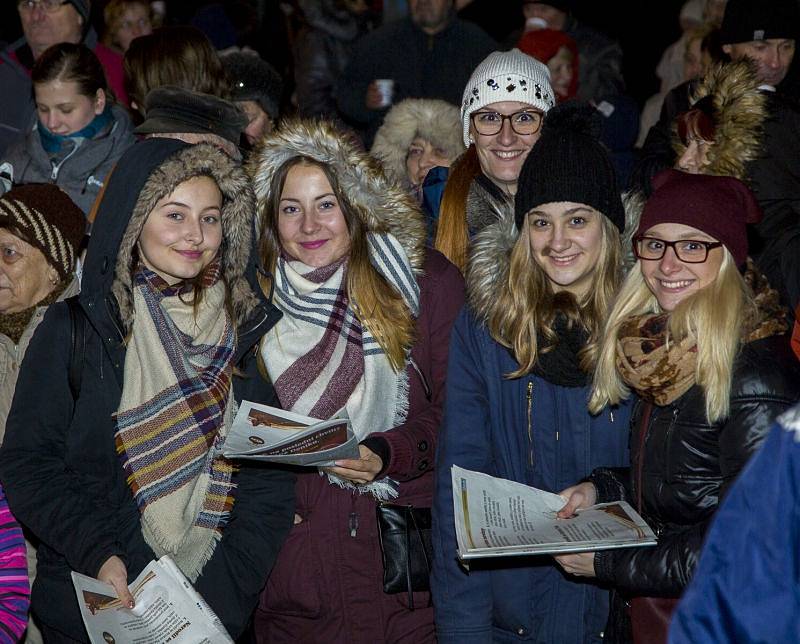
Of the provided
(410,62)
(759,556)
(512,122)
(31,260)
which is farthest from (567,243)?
(410,62)

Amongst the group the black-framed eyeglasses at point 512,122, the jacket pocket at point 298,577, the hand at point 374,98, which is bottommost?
the jacket pocket at point 298,577

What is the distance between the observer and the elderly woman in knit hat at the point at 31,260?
396 cm

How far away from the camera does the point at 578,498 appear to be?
3.11 m

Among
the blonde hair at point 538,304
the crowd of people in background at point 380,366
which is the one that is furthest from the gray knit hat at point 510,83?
the blonde hair at point 538,304

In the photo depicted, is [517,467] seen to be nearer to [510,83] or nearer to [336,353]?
[336,353]

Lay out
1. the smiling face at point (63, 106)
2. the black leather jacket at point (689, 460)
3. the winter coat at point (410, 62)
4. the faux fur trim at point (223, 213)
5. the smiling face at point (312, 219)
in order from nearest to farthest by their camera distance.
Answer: the black leather jacket at point (689, 460), the faux fur trim at point (223, 213), the smiling face at point (312, 219), the smiling face at point (63, 106), the winter coat at point (410, 62)

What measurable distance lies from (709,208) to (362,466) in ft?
4.42

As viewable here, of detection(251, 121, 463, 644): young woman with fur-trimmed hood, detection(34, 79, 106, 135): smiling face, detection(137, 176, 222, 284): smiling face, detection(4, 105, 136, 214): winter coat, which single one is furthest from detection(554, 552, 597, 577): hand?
detection(34, 79, 106, 135): smiling face

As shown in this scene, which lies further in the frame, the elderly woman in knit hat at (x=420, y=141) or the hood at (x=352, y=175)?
the elderly woman in knit hat at (x=420, y=141)

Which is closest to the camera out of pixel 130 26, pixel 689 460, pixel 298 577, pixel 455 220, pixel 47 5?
pixel 689 460

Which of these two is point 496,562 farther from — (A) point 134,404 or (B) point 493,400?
(A) point 134,404

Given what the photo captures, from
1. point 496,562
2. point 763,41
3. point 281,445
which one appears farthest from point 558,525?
point 763,41

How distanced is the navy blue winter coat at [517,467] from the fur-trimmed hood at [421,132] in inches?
80.6

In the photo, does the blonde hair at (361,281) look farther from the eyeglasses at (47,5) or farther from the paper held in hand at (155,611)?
the eyeglasses at (47,5)
